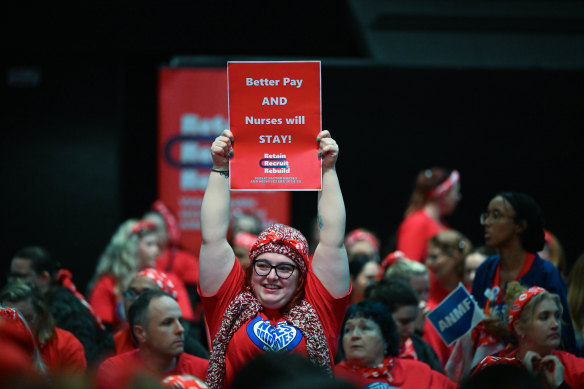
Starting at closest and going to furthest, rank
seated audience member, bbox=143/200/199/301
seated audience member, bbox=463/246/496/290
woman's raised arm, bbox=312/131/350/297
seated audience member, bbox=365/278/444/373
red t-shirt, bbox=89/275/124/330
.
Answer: woman's raised arm, bbox=312/131/350/297 → seated audience member, bbox=365/278/444/373 → seated audience member, bbox=463/246/496/290 → red t-shirt, bbox=89/275/124/330 → seated audience member, bbox=143/200/199/301

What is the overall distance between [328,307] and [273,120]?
0.74 metres

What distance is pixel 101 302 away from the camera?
547 cm

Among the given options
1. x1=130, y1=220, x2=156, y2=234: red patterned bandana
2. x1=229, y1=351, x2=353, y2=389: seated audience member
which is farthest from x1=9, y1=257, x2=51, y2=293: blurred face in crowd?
x1=229, y1=351, x2=353, y2=389: seated audience member

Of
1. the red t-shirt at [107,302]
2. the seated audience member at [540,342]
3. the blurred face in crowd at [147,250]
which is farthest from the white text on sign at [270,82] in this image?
the blurred face in crowd at [147,250]

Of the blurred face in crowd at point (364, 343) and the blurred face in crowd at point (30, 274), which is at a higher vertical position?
the blurred face in crowd at point (30, 274)

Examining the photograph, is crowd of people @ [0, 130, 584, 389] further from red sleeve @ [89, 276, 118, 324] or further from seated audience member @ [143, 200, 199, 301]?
seated audience member @ [143, 200, 199, 301]

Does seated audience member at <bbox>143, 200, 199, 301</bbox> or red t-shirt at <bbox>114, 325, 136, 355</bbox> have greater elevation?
seated audience member at <bbox>143, 200, 199, 301</bbox>

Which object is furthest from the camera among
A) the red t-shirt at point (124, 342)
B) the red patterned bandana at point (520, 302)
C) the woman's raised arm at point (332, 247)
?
the red t-shirt at point (124, 342)

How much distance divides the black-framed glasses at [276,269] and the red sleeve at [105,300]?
2.73m

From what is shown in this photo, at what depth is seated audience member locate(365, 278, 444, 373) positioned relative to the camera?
13.5 ft

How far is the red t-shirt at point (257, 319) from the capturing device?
279cm

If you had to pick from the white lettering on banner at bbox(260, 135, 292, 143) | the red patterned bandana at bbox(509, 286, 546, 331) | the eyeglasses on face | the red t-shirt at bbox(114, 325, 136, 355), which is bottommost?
the red t-shirt at bbox(114, 325, 136, 355)

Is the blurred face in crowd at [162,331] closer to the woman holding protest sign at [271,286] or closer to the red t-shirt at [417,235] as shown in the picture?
the woman holding protest sign at [271,286]

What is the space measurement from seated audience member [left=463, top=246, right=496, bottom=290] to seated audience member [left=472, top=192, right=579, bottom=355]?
87 centimetres
